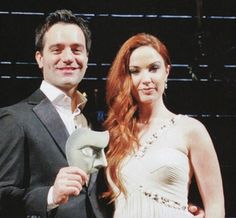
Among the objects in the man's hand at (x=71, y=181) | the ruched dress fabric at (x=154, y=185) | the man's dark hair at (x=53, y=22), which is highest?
the man's dark hair at (x=53, y=22)

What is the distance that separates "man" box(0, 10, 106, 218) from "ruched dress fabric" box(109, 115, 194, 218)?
25 centimetres

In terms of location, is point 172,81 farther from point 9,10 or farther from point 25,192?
point 25,192

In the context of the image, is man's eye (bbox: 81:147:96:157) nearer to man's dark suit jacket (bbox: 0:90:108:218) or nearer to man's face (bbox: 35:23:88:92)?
man's dark suit jacket (bbox: 0:90:108:218)

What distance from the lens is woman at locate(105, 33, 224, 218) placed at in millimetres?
1708

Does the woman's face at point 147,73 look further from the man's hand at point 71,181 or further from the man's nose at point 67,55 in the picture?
the man's hand at point 71,181

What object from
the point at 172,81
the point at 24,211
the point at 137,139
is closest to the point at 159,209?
the point at 137,139

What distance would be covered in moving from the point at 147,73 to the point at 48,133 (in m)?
0.53

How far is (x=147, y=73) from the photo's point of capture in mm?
1759

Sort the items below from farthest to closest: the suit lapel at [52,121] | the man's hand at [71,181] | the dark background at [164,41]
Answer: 1. the dark background at [164,41]
2. the suit lapel at [52,121]
3. the man's hand at [71,181]

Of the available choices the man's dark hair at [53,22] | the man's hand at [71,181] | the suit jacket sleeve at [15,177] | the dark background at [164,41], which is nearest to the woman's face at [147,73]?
the man's dark hair at [53,22]

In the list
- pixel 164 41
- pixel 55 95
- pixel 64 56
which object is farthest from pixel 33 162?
pixel 164 41

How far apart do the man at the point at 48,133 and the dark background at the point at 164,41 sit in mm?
2526

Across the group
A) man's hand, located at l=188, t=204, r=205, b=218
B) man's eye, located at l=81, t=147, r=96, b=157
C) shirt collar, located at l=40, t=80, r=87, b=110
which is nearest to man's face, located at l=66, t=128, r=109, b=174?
man's eye, located at l=81, t=147, r=96, b=157

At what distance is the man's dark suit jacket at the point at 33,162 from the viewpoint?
127 centimetres
